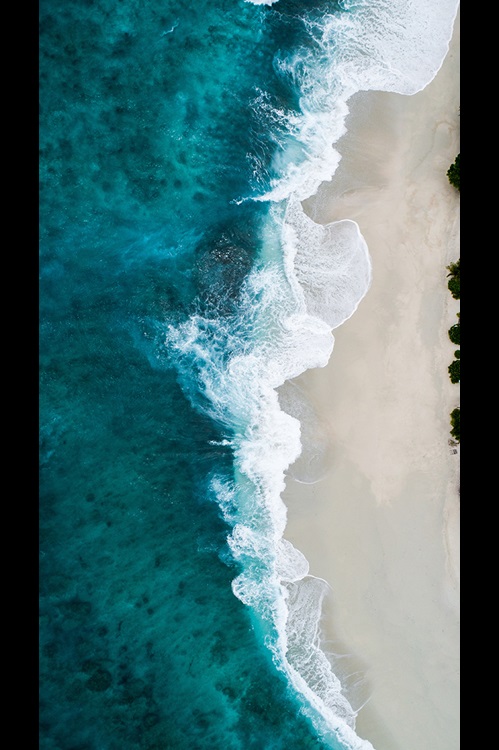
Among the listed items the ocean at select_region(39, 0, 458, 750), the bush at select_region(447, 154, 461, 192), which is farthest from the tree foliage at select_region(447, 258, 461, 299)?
the ocean at select_region(39, 0, 458, 750)

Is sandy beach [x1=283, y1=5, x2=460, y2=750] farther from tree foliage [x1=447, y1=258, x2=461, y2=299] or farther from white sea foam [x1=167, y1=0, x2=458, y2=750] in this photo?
white sea foam [x1=167, y1=0, x2=458, y2=750]

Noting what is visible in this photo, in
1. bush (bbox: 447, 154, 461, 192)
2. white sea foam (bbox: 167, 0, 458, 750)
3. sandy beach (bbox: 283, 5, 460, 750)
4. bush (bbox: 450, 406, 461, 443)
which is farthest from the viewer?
white sea foam (bbox: 167, 0, 458, 750)

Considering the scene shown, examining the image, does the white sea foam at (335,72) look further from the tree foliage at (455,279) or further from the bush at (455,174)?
the tree foliage at (455,279)

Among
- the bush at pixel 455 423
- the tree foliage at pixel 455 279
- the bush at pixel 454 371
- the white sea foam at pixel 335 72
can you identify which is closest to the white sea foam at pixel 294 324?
the white sea foam at pixel 335 72

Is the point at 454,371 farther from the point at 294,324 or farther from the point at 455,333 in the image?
the point at 294,324

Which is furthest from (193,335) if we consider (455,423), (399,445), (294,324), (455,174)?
(455,174)
